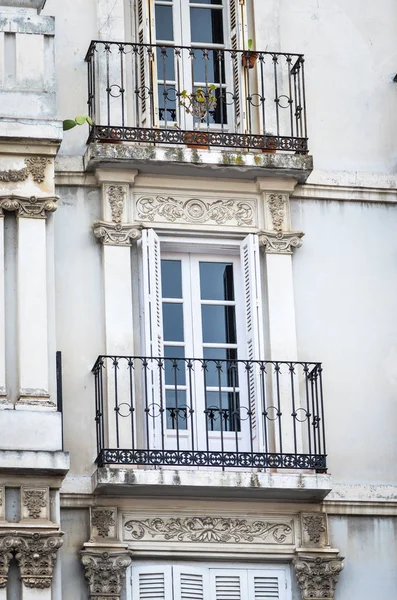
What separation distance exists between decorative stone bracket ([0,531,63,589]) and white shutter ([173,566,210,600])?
1.62 meters

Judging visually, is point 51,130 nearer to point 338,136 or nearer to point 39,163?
point 39,163

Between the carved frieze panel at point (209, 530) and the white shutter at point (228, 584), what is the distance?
297 millimetres

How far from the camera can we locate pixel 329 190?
23047 mm

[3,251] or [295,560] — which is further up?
[3,251]

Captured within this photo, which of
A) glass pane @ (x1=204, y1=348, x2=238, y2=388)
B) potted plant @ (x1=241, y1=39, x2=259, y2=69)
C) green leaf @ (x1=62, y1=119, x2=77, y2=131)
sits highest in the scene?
potted plant @ (x1=241, y1=39, x2=259, y2=69)

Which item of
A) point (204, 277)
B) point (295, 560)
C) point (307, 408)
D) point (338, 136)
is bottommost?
point (295, 560)

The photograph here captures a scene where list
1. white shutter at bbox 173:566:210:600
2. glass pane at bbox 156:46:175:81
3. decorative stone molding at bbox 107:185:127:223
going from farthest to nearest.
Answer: glass pane at bbox 156:46:175:81
decorative stone molding at bbox 107:185:127:223
white shutter at bbox 173:566:210:600

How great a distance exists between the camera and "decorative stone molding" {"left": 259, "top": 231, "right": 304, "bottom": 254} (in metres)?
22.6

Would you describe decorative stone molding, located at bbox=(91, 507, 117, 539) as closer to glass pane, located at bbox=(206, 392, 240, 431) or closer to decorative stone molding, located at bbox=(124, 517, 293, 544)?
decorative stone molding, located at bbox=(124, 517, 293, 544)

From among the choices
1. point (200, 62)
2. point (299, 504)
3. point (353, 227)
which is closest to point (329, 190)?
point (353, 227)

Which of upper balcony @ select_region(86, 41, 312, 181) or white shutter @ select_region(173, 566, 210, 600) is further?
upper balcony @ select_region(86, 41, 312, 181)

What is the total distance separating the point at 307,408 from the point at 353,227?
2062mm

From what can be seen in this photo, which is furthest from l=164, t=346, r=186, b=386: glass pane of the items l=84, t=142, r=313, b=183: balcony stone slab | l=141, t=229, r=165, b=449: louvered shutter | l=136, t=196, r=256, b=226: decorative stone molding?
l=84, t=142, r=313, b=183: balcony stone slab

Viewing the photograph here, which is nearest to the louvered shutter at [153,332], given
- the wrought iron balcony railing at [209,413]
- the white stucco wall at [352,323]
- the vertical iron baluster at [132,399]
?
the wrought iron balcony railing at [209,413]
